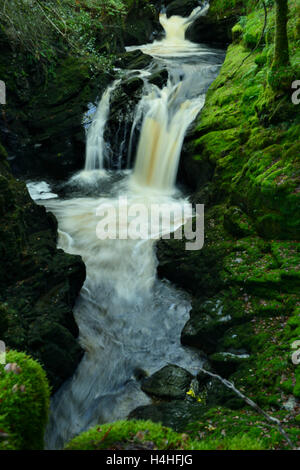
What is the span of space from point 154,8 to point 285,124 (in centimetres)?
1529

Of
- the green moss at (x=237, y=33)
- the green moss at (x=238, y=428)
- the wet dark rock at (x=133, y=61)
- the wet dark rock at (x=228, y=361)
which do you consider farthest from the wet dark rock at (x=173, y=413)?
the wet dark rock at (x=133, y=61)

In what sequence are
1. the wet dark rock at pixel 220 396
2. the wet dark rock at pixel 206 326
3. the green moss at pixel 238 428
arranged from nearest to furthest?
the green moss at pixel 238 428, the wet dark rock at pixel 220 396, the wet dark rock at pixel 206 326

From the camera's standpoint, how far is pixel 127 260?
8211 mm

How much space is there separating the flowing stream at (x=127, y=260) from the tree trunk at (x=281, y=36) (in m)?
4.19

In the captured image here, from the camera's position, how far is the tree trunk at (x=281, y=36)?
669 cm

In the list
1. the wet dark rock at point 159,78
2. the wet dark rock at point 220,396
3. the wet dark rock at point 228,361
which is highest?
the wet dark rock at point 159,78

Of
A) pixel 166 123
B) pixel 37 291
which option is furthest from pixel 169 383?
pixel 166 123

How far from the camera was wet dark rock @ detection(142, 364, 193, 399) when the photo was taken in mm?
5199

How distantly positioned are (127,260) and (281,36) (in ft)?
18.1

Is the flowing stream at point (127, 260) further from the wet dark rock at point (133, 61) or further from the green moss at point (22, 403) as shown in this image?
the green moss at point (22, 403)

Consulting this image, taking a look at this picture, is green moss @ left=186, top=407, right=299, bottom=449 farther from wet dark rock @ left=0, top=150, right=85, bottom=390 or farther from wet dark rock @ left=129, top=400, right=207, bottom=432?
wet dark rock @ left=0, top=150, right=85, bottom=390

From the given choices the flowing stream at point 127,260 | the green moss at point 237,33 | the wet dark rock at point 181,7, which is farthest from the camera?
the wet dark rock at point 181,7

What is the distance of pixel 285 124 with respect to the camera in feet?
23.0
